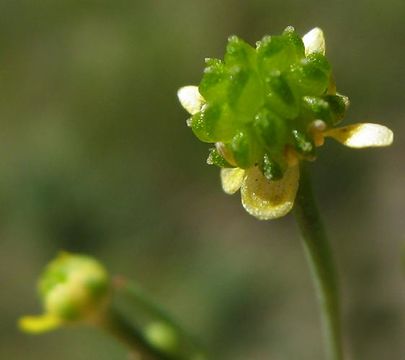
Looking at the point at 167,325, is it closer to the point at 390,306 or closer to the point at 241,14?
the point at 390,306

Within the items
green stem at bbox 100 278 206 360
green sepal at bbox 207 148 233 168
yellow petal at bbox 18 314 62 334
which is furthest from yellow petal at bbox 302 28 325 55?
yellow petal at bbox 18 314 62 334

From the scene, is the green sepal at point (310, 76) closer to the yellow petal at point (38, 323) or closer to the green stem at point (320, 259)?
the green stem at point (320, 259)

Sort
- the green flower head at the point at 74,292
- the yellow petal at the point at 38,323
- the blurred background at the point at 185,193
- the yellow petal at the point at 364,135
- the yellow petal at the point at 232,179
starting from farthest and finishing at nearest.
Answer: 1. the blurred background at the point at 185,193
2. the green flower head at the point at 74,292
3. the yellow petal at the point at 38,323
4. the yellow petal at the point at 232,179
5. the yellow petal at the point at 364,135

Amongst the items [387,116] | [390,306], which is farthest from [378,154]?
[390,306]

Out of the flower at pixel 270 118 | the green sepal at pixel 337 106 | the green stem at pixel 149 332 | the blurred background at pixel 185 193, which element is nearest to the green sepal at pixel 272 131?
the flower at pixel 270 118

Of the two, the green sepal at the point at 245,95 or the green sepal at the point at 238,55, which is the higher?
the green sepal at the point at 238,55

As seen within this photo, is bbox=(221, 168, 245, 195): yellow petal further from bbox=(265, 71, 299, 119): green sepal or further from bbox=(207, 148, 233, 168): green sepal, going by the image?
bbox=(265, 71, 299, 119): green sepal

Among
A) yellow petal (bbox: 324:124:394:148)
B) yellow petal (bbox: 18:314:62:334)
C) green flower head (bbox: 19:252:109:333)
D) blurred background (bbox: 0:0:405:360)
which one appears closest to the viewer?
yellow petal (bbox: 324:124:394:148)
